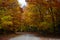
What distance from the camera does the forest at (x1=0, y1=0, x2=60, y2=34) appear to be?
1.80 metres

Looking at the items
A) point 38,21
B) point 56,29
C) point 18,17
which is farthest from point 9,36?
point 56,29

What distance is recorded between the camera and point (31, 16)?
1.84 meters

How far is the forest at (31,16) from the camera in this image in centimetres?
180

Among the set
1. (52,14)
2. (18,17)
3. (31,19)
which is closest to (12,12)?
(18,17)

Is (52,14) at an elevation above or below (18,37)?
above

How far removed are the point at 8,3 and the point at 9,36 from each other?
0.47 m

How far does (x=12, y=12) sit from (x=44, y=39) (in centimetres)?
59

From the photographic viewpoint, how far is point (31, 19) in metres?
1.84

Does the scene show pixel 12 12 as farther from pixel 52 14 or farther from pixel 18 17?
pixel 52 14

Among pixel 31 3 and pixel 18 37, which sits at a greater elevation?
pixel 31 3

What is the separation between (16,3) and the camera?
1.84 m

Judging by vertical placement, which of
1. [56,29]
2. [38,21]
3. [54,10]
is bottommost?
[56,29]

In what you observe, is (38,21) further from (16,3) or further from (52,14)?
(16,3)

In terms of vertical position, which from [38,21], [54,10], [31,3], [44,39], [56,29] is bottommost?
[44,39]
